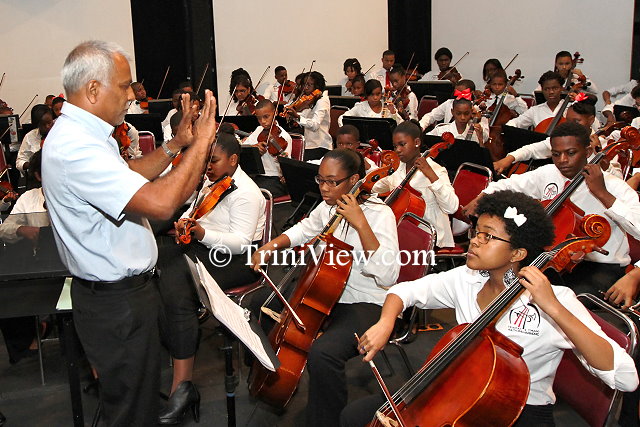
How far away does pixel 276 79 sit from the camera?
9.61 m

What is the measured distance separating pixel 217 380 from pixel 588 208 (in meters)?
1.98

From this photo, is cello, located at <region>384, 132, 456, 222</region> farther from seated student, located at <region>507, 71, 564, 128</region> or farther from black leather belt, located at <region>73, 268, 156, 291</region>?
seated student, located at <region>507, 71, 564, 128</region>

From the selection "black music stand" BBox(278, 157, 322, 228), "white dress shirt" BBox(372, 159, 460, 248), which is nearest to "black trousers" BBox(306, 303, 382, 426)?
"white dress shirt" BBox(372, 159, 460, 248)

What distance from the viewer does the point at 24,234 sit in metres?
3.06

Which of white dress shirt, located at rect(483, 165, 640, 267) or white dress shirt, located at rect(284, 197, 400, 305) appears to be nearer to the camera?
white dress shirt, located at rect(284, 197, 400, 305)

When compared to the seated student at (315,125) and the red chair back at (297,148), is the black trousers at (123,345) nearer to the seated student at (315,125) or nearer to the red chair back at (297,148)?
the red chair back at (297,148)

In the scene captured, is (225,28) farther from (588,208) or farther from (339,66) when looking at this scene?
(588,208)

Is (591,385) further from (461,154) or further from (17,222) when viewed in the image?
(461,154)

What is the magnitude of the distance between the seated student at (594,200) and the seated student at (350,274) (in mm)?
409

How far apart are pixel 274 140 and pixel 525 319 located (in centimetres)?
364

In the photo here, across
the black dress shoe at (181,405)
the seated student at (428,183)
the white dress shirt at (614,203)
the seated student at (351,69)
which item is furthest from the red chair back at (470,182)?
the seated student at (351,69)

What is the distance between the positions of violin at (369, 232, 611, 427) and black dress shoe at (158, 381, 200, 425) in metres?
1.26

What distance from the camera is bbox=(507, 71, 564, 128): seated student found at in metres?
5.93

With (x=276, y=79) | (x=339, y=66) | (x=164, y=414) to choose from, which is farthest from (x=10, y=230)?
(x=339, y=66)
